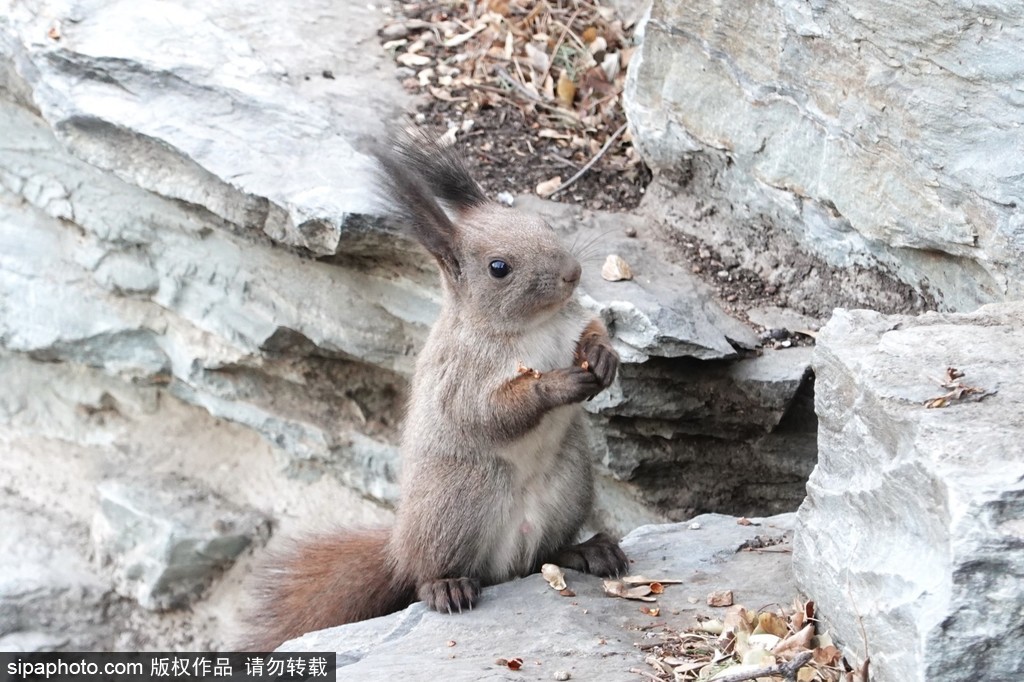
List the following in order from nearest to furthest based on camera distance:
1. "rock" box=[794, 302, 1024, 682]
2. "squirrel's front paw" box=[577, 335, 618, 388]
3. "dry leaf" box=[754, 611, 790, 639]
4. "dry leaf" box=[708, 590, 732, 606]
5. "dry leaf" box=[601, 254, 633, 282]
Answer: "rock" box=[794, 302, 1024, 682] → "dry leaf" box=[754, 611, 790, 639] → "dry leaf" box=[708, 590, 732, 606] → "squirrel's front paw" box=[577, 335, 618, 388] → "dry leaf" box=[601, 254, 633, 282]

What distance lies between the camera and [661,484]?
19.6 ft

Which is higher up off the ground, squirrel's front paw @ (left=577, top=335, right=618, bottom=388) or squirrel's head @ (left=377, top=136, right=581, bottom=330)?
squirrel's head @ (left=377, top=136, right=581, bottom=330)

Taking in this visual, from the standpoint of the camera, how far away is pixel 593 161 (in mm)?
6539

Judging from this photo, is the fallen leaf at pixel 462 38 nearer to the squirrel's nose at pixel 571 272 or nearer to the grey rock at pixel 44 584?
the squirrel's nose at pixel 571 272

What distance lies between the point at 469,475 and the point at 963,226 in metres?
2.09

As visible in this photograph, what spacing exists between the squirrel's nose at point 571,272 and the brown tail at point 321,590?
1.39 metres

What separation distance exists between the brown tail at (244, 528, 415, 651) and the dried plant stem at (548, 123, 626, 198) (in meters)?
2.30

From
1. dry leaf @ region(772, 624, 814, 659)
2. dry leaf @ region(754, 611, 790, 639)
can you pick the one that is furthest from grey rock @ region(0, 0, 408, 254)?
dry leaf @ region(772, 624, 814, 659)

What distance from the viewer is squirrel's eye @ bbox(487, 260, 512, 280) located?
14.3ft

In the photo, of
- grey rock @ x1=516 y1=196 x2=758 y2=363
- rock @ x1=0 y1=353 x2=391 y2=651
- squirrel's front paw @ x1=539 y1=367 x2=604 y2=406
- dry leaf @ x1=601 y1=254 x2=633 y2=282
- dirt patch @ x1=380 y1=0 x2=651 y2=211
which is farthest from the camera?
rock @ x1=0 y1=353 x2=391 y2=651

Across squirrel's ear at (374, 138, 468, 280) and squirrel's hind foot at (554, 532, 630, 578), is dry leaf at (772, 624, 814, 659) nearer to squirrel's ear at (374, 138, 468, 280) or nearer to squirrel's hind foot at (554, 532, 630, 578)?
squirrel's hind foot at (554, 532, 630, 578)

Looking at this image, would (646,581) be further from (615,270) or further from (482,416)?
(615,270)

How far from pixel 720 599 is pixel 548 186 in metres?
2.88

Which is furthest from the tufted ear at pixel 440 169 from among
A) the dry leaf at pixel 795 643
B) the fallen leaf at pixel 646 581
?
the dry leaf at pixel 795 643
